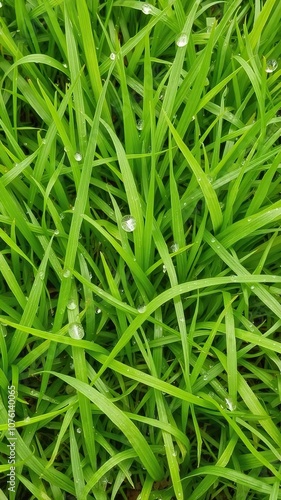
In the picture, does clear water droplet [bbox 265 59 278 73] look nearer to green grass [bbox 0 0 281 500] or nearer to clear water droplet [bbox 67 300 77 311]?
green grass [bbox 0 0 281 500]

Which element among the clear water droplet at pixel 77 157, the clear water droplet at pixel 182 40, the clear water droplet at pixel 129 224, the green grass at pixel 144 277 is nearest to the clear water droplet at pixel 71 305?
the green grass at pixel 144 277

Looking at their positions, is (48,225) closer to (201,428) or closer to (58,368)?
(58,368)

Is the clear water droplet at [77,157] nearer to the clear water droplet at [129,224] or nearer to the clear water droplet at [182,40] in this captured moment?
the clear water droplet at [129,224]

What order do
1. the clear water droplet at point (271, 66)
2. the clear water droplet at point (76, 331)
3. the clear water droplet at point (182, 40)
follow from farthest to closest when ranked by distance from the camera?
the clear water droplet at point (271, 66) < the clear water droplet at point (182, 40) < the clear water droplet at point (76, 331)

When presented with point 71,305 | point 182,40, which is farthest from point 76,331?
point 182,40

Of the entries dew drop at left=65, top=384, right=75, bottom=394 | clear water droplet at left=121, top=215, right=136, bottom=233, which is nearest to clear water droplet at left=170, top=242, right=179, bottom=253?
clear water droplet at left=121, top=215, right=136, bottom=233

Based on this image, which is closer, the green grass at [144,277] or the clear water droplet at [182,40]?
the green grass at [144,277]

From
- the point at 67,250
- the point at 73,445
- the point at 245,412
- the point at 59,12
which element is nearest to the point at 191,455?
the point at 245,412
